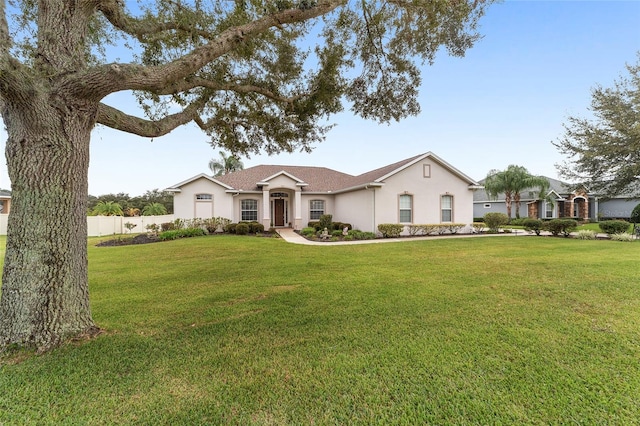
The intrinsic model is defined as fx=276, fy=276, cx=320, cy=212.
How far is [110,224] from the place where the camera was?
2097cm

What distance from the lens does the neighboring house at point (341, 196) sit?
674 inches

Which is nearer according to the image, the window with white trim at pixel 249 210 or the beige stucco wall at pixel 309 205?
the window with white trim at pixel 249 210

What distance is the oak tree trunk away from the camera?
329cm

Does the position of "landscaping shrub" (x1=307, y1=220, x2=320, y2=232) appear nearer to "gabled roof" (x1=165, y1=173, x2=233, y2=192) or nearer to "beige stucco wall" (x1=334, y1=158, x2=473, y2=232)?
"beige stucco wall" (x1=334, y1=158, x2=473, y2=232)

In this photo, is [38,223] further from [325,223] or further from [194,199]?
[194,199]

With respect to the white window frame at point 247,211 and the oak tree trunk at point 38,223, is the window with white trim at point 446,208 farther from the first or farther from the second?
the oak tree trunk at point 38,223

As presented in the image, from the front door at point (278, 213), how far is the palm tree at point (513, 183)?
21.8 m

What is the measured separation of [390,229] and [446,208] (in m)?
4.74

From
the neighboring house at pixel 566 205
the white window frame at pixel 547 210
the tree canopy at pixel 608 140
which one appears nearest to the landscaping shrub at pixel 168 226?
the tree canopy at pixel 608 140

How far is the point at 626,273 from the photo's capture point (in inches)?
281

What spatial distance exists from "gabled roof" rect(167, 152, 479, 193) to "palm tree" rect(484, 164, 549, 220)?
12.2 meters

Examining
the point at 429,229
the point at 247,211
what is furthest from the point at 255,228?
the point at 429,229

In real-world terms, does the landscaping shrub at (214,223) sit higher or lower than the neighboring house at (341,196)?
lower

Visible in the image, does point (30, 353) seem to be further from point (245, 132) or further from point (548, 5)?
point (548, 5)
